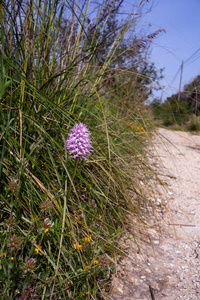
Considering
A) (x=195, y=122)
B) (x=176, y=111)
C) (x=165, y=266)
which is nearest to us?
(x=165, y=266)

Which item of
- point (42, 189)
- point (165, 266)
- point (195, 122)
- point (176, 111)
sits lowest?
point (165, 266)

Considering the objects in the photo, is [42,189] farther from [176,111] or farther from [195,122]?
[195,122]

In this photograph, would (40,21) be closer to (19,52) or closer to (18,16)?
(18,16)

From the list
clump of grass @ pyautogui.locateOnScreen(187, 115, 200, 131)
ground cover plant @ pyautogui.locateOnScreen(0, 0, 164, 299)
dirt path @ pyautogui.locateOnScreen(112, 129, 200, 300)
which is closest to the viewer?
ground cover plant @ pyautogui.locateOnScreen(0, 0, 164, 299)

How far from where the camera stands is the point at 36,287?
1.30 meters

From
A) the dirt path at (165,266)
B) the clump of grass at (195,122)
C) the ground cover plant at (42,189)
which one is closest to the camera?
the ground cover plant at (42,189)

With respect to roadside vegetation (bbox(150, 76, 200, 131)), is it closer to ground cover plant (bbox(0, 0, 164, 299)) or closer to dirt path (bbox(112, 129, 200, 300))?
dirt path (bbox(112, 129, 200, 300))

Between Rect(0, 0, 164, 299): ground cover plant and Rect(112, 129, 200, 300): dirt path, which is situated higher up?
Rect(0, 0, 164, 299): ground cover plant

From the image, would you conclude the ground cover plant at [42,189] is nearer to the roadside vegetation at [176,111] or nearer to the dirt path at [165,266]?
the dirt path at [165,266]

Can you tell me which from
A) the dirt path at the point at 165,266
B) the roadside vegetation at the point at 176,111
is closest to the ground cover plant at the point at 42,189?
the dirt path at the point at 165,266

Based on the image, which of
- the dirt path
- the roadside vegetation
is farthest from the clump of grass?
the dirt path

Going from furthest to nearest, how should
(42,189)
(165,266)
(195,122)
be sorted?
(195,122), (165,266), (42,189)

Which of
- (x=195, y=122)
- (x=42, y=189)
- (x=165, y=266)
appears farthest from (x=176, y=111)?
(x=42, y=189)

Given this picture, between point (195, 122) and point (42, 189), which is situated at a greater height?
point (195, 122)
